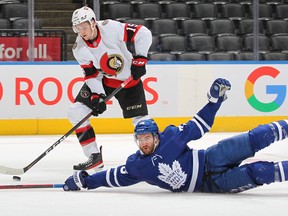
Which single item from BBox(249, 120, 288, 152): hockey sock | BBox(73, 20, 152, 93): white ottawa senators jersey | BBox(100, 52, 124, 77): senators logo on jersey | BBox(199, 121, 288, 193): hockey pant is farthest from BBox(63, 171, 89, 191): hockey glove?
BBox(100, 52, 124, 77): senators logo on jersey

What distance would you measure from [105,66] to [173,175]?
143cm

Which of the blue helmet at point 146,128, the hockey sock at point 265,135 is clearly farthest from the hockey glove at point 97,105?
the hockey sock at point 265,135

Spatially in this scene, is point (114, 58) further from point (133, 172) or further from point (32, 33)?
point (32, 33)

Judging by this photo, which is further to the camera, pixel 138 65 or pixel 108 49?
pixel 108 49

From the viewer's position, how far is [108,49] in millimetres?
5297

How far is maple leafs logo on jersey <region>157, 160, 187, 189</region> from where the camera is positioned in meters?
4.05

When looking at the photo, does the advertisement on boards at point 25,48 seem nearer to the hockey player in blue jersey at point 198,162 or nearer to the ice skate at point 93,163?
the ice skate at point 93,163

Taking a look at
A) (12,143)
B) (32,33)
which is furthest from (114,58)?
(32,33)

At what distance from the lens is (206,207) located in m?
3.74

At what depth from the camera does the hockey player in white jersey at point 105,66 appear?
17.1 ft

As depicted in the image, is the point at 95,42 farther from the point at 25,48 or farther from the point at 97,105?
the point at 25,48

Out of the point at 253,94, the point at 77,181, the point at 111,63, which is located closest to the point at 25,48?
the point at 253,94

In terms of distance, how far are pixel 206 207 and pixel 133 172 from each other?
1.64 feet

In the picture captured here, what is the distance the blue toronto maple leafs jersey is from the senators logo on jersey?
1.26 metres
